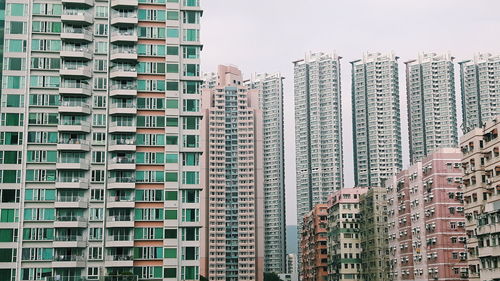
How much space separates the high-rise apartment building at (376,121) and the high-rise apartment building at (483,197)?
3891 inches

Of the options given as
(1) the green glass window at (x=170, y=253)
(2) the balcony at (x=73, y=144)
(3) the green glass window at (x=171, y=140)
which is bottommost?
(1) the green glass window at (x=170, y=253)

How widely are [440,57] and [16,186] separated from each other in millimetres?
128516

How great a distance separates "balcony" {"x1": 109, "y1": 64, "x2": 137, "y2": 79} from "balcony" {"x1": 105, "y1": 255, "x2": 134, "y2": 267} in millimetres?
21868

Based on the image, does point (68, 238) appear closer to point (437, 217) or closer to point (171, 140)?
point (171, 140)

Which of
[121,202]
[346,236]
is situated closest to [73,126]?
[121,202]

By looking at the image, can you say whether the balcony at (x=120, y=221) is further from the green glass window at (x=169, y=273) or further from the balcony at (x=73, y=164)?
the balcony at (x=73, y=164)

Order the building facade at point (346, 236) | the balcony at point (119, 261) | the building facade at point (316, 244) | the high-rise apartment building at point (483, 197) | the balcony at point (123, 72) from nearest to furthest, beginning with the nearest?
1. the high-rise apartment building at point (483, 197)
2. the balcony at point (119, 261)
3. the balcony at point (123, 72)
4. the building facade at point (346, 236)
5. the building facade at point (316, 244)

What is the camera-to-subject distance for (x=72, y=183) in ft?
284

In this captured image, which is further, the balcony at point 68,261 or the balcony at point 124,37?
the balcony at point 124,37

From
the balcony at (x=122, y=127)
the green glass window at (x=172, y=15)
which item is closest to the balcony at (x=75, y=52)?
the balcony at (x=122, y=127)

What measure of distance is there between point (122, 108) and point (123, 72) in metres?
4.51

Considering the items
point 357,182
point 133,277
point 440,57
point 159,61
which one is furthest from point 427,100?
point 133,277

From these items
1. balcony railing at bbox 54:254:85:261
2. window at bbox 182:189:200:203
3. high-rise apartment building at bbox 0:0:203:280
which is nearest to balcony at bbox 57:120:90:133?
high-rise apartment building at bbox 0:0:203:280

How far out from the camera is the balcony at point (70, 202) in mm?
85812
